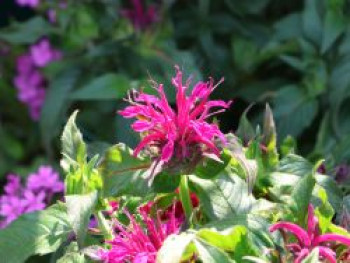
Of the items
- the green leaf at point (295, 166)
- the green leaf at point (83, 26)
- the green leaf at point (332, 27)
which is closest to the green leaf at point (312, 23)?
the green leaf at point (332, 27)

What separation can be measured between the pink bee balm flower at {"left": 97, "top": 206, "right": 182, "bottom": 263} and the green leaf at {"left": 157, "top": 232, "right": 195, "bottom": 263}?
1.2 inches

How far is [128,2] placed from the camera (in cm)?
220

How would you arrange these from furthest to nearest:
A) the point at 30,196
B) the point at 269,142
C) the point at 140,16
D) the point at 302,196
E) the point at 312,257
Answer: the point at 140,16 < the point at 30,196 < the point at 269,142 < the point at 302,196 < the point at 312,257

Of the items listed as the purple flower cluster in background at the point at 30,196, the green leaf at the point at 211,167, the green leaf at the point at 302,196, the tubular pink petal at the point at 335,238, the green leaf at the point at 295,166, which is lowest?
the purple flower cluster in background at the point at 30,196

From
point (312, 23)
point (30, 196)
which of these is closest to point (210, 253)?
point (30, 196)

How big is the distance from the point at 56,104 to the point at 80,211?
1.16 m

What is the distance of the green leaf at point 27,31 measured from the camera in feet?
6.84

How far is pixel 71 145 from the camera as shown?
958 millimetres

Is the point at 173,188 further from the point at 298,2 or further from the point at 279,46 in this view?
the point at 298,2

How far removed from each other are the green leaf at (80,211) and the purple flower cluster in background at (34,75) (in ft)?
4.32

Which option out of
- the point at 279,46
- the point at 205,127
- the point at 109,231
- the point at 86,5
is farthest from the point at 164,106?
the point at 86,5

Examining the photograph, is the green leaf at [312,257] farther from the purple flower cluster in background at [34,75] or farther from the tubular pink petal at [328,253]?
the purple flower cluster in background at [34,75]

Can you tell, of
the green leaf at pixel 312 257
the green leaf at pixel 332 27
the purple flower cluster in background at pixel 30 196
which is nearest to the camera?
the green leaf at pixel 312 257

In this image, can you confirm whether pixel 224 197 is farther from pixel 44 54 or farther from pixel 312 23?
pixel 44 54
